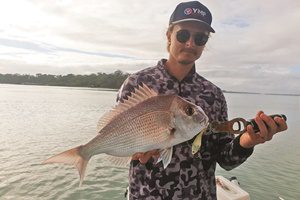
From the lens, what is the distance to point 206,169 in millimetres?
3680

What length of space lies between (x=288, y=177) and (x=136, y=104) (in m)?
14.7

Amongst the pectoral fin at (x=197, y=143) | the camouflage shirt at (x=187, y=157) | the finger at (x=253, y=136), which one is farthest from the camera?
the camouflage shirt at (x=187, y=157)

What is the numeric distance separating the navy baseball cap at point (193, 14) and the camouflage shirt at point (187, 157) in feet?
1.72

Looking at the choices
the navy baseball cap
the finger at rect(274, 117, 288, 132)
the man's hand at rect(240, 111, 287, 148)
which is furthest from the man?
the finger at rect(274, 117, 288, 132)

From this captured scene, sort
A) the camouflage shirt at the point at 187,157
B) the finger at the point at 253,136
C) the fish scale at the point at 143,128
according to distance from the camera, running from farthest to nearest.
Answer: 1. the camouflage shirt at the point at 187,157
2. the finger at the point at 253,136
3. the fish scale at the point at 143,128

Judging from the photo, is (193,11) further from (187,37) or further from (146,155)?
(146,155)

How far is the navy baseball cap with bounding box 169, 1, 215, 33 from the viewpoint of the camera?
3701mm

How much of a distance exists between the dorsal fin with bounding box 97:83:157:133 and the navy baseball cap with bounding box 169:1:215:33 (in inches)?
39.2


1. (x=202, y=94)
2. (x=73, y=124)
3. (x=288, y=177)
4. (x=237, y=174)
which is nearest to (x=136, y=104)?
(x=202, y=94)

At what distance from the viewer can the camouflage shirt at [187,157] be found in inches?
137

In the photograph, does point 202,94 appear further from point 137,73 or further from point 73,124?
point 73,124

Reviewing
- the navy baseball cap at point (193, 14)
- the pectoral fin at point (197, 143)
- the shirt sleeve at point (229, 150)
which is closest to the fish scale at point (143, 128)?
the pectoral fin at point (197, 143)

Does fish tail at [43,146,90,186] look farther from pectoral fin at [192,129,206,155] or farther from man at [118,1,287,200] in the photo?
pectoral fin at [192,129,206,155]

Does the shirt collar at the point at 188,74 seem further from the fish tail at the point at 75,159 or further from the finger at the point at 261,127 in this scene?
the fish tail at the point at 75,159
